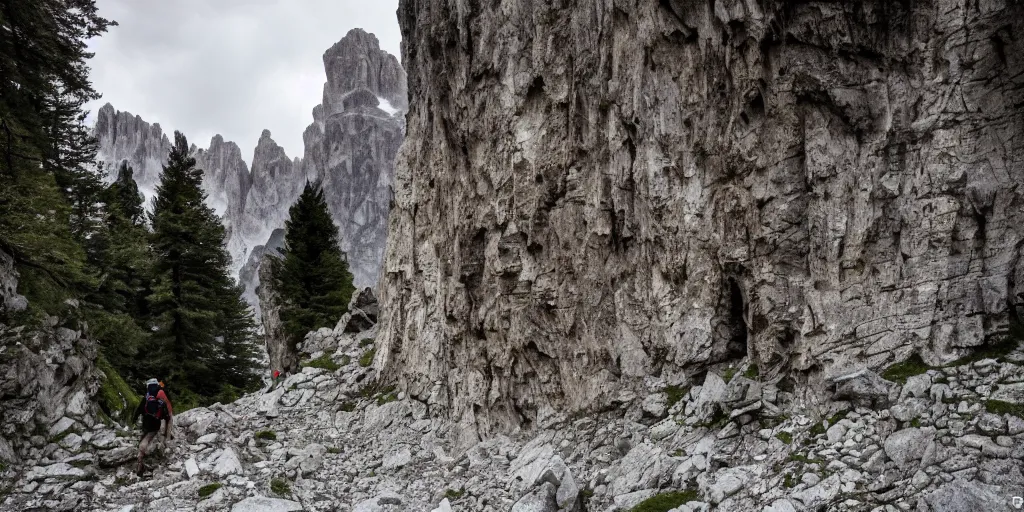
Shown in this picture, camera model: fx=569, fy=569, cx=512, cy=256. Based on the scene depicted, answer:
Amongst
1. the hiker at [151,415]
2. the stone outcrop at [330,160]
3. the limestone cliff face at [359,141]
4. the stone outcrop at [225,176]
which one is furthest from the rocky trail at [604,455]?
the stone outcrop at [225,176]

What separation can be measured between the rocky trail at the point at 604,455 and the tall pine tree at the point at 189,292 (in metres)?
6.44

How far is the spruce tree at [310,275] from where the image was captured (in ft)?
100

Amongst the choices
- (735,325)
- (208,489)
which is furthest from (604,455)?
(208,489)

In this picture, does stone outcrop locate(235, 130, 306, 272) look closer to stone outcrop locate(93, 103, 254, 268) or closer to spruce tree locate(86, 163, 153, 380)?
stone outcrop locate(93, 103, 254, 268)

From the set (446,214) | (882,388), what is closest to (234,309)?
(446,214)

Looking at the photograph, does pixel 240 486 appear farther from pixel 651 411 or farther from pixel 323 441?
pixel 651 411

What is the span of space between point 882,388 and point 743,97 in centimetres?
668

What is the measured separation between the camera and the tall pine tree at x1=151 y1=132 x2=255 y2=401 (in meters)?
26.6

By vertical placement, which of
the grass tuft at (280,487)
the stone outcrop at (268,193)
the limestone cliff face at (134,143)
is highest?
the limestone cliff face at (134,143)

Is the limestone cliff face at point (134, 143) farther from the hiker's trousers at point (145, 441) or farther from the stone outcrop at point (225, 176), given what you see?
the hiker's trousers at point (145, 441)

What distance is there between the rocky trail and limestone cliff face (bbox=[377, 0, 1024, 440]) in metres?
0.97

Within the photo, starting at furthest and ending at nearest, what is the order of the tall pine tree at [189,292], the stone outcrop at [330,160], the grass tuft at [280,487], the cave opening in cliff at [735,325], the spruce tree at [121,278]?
the stone outcrop at [330,160], the tall pine tree at [189,292], the spruce tree at [121,278], the grass tuft at [280,487], the cave opening in cliff at [735,325]

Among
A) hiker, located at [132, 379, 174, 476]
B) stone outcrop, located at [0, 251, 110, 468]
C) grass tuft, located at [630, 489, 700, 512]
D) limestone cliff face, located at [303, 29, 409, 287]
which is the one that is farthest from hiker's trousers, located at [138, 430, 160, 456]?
limestone cliff face, located at [303, 29, 409, 287]

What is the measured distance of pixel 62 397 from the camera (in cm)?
1644
